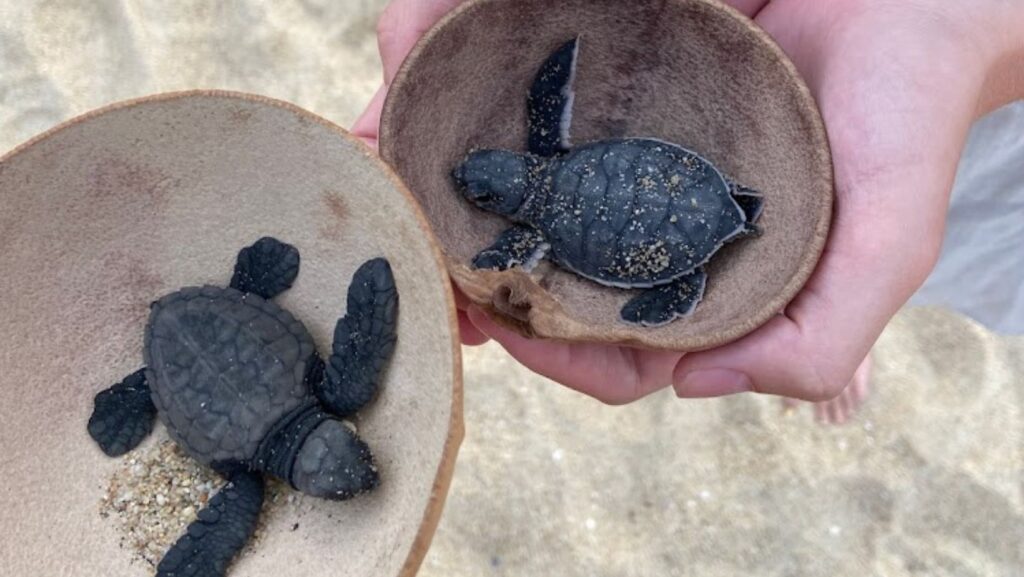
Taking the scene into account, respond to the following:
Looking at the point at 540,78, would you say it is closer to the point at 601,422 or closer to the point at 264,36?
the point at 601,422

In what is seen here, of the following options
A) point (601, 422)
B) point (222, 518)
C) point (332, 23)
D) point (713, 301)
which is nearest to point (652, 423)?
point (601, 422)

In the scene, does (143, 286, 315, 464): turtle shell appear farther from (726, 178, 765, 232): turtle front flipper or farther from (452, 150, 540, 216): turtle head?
(726, 178, 765, 232): turtle front flipper

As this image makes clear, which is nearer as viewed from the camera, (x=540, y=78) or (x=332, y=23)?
(x=540, y=78)

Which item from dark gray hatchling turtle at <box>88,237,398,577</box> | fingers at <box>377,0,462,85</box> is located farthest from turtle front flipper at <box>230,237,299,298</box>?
A: fingers at <box>377,0,462,85</box>

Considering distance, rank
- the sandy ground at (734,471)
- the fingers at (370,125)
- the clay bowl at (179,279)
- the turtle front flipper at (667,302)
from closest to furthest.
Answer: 1. the clay bowl at (179,279)
2. the turtle front flipper at (667,302)
3. the fingers at (370,125)
4. the sandy ground at (734,471)

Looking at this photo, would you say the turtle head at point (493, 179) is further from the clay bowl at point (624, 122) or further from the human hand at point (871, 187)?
the human hand at point (871, 187)

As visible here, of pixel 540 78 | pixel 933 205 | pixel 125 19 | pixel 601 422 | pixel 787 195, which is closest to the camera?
pixel 933 205

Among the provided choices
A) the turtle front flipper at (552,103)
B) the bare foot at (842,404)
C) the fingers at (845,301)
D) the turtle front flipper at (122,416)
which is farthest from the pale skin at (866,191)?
the bare foot at (842,404)
